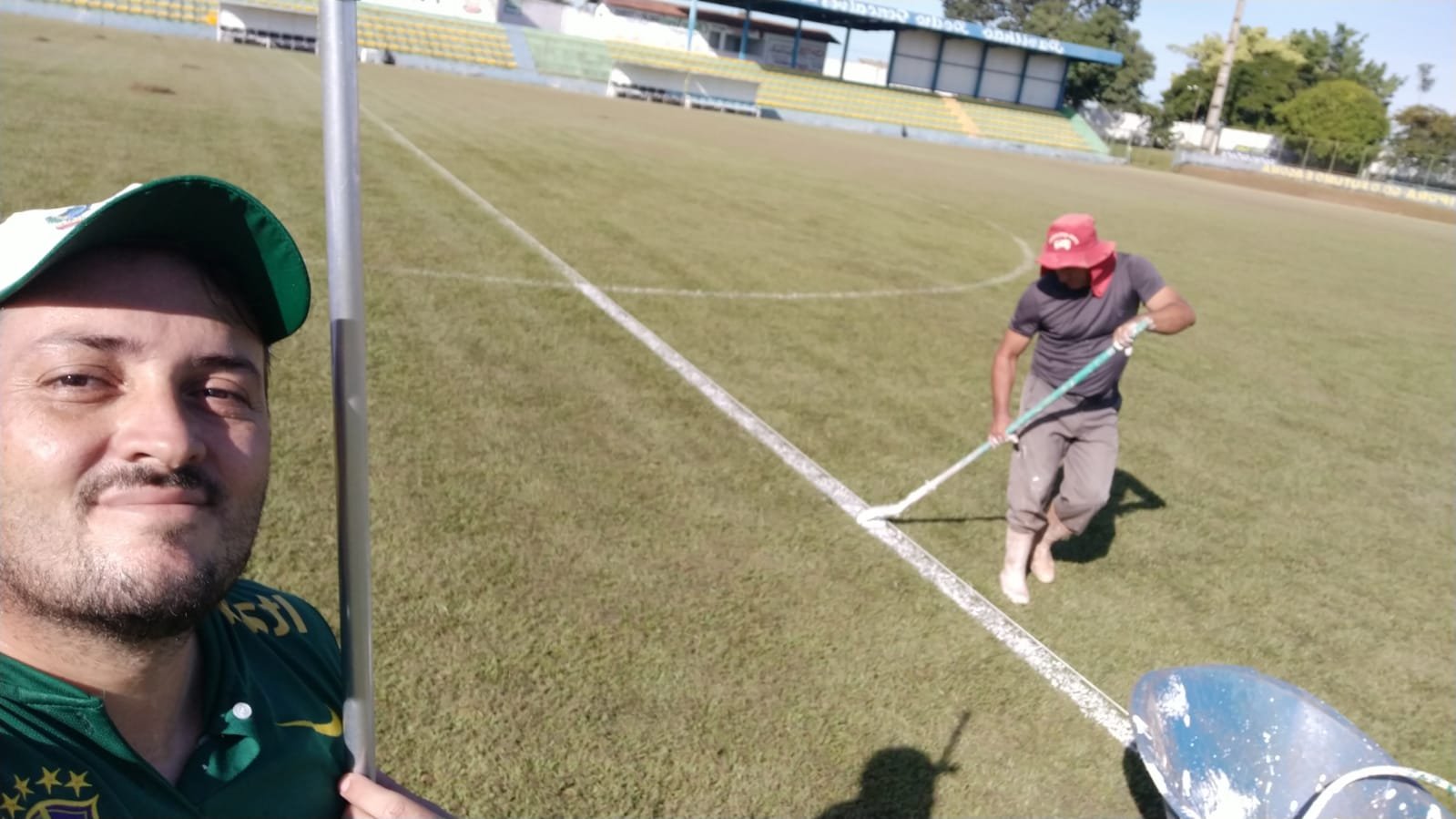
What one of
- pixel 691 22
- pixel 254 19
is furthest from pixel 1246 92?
pixel 254 19

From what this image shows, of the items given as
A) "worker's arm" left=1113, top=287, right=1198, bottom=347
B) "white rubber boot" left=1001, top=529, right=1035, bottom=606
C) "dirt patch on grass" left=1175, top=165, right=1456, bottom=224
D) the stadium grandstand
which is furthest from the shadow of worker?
"dirt patch on grass" left=1175, top=165, right=1456, bottom=224

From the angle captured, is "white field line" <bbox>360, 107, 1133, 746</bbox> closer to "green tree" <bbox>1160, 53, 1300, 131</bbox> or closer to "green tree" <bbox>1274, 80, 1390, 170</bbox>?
"green tree" <bbox>1274, 80, 1390, 170</bbox>

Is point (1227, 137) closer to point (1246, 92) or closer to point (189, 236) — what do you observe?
point (1246, 92)

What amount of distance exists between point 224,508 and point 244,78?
82.8 ft

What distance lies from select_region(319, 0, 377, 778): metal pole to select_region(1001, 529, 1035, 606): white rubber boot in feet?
12.8

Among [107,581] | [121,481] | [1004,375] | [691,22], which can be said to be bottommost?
[1004,375]

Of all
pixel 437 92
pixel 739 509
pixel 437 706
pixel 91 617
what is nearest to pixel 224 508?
pixel 91 617

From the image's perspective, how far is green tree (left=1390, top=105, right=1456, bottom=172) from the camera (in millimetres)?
49844

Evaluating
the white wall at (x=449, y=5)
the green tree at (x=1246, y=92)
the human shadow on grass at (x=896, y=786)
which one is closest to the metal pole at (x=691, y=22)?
the green tree at (x=1246, y=92)

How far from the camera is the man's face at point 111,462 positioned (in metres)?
1.12

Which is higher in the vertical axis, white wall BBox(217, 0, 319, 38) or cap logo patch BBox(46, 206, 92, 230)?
white wall BBox(217, 0, 319, 38)

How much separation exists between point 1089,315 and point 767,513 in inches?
72.6

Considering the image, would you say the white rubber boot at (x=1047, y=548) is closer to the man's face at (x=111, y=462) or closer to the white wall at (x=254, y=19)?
the man's face at (x=111, y=462)

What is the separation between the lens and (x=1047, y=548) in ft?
16.4
